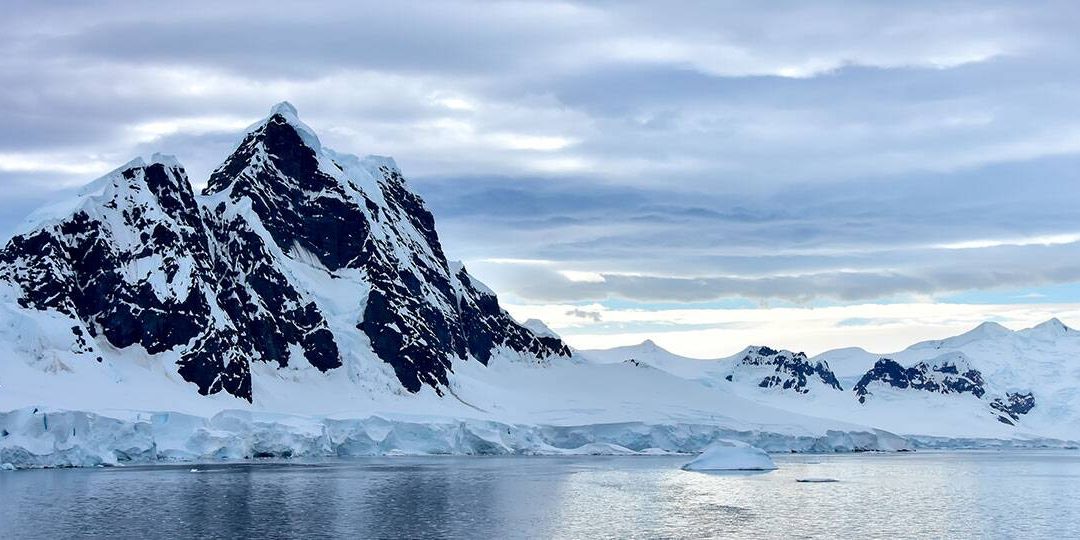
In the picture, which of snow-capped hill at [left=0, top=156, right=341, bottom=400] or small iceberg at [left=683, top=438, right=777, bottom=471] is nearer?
small iceberg at [left=683, top=438, right=777, bottom=471]

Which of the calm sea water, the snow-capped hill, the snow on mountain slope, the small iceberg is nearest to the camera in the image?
the calm sea water

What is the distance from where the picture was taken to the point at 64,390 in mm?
135375

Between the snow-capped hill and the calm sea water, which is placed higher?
the snow-capped hill

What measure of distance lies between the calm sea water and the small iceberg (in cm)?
806

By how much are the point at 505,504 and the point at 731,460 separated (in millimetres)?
61401

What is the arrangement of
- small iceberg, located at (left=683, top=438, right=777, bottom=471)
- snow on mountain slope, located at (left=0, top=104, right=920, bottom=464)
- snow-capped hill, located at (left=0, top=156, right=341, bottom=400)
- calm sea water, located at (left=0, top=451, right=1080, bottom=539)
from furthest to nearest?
1. snow-capped hill, located at (left=0, top=156, right=341, bottom=400)
2. small iceberg, located at (left=683, top=438, right=777, bottom=471)
3. snow on mountain slope, located at (left=0, top=104, right=920, bottom=464)
4. calm sea water, located at (left=0, top=451, right=1080, bottom=539)

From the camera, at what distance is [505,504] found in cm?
8419

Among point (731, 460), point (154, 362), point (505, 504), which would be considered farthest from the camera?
point (154, 362)

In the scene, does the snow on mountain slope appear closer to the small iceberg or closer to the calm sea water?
the calm sea water

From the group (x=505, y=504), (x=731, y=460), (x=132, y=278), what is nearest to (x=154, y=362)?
(x=132, y=278)

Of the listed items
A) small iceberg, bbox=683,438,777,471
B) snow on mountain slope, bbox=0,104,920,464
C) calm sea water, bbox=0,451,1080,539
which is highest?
snow on mountain slope, bbox=0,104,920,464

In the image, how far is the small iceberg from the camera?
447 ft

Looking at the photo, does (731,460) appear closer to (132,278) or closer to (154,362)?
(154,362)

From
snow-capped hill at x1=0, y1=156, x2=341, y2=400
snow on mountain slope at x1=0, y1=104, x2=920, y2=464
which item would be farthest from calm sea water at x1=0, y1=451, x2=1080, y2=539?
snow-capped hill at x1=0, y1=156, x2=341, y2=400
